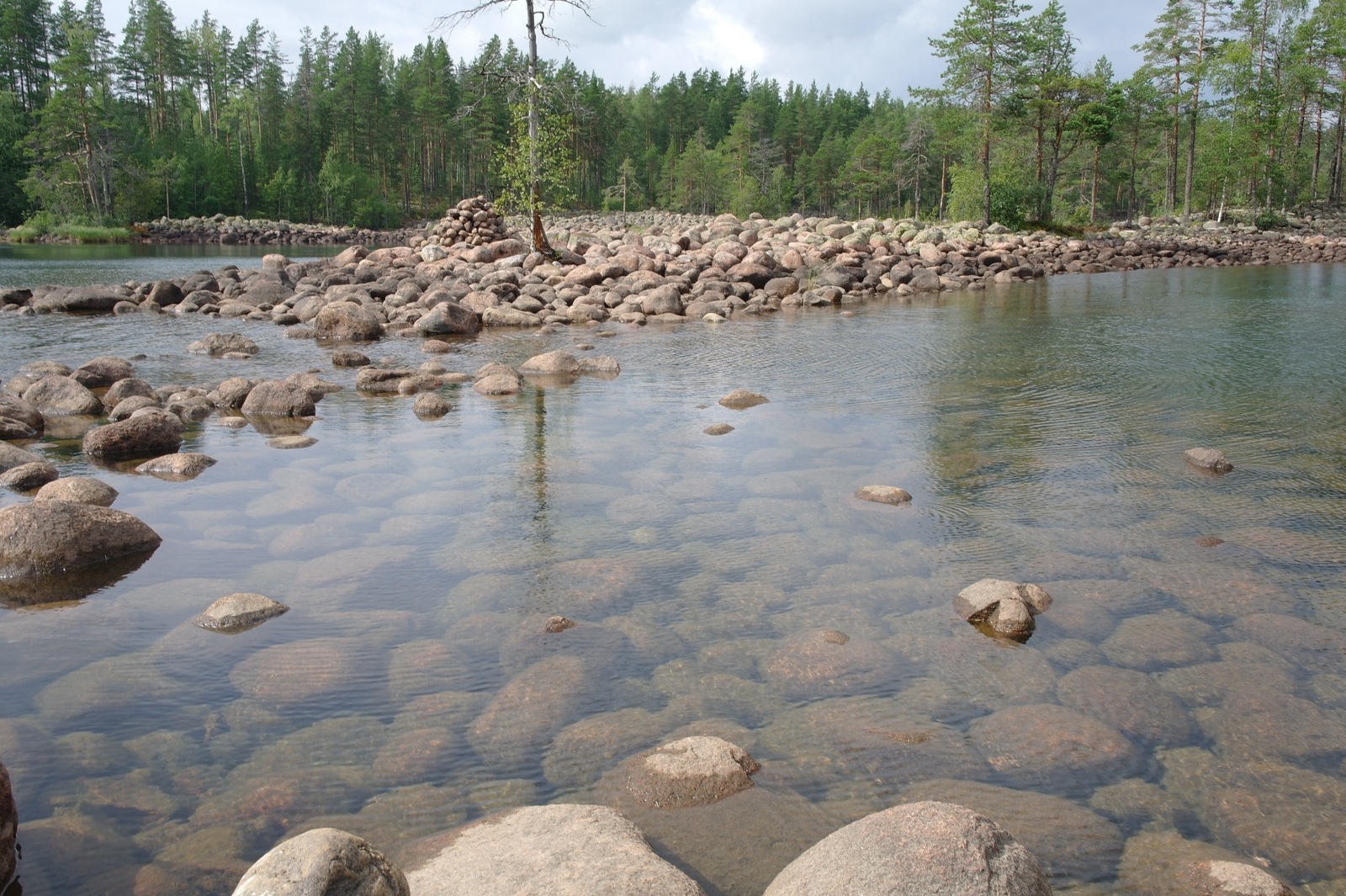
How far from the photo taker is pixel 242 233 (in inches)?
2469

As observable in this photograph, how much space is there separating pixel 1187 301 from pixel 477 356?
52.7 feet

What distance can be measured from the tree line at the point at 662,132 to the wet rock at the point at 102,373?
552 inches

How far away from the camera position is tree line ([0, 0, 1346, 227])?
43.9m

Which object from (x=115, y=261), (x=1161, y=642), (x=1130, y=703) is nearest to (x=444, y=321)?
(x=1161, y=642)

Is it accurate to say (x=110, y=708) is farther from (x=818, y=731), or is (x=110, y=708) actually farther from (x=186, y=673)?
(x=818, y=731)

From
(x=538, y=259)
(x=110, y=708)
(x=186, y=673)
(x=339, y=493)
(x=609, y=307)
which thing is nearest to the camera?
(x=110, y=708)

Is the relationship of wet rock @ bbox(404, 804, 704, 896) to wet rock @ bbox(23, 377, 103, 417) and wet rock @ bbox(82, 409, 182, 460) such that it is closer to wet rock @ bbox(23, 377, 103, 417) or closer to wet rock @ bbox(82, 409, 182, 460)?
wet rock @ bbox(82, 409, 182, 460)

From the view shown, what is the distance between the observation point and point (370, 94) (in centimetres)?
7844

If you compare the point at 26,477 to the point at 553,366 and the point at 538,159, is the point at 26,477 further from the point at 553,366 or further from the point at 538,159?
the point at 538,159

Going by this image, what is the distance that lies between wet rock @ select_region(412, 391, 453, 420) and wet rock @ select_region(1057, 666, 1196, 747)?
22.6 feet

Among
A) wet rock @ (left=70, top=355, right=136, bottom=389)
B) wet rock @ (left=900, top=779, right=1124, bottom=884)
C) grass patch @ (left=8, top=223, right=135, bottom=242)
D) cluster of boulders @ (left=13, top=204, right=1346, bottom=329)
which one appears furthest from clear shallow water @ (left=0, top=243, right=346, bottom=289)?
wet rock @ (left=900, top=779, right=1124, bottom=884)

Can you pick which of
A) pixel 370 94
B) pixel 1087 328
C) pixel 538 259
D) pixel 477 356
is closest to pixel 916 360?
pixel 1087 328

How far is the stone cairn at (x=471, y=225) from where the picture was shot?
29.0 m

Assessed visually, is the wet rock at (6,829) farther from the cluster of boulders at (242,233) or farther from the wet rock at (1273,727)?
the cluster of boulders at (242,233)
